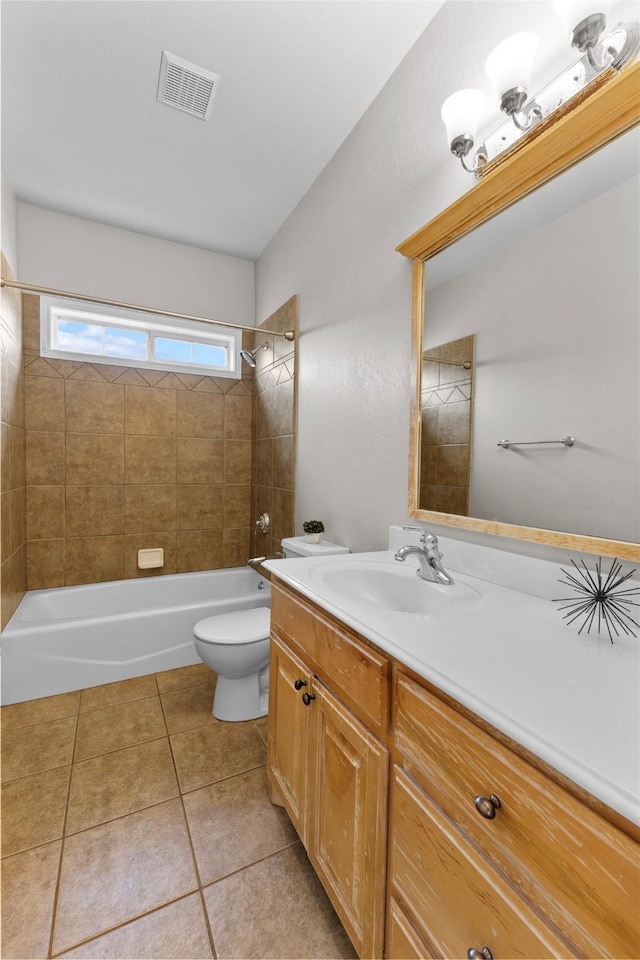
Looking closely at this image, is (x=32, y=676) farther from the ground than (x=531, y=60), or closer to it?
closer to it

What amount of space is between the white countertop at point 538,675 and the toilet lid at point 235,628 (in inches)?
39.2

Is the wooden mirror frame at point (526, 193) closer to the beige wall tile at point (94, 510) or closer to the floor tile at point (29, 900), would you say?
the floor tile at point (29, 900)

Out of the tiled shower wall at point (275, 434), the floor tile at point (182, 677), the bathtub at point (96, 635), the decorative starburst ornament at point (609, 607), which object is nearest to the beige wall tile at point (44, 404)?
the bathtub at point (96, 635)

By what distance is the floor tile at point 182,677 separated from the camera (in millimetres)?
2211

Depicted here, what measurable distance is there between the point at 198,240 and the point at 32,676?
9.60ft

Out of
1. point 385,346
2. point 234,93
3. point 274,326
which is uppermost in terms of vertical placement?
point 234,93

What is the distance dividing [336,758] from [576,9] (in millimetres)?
1771

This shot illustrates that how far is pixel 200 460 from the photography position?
3.13 metres

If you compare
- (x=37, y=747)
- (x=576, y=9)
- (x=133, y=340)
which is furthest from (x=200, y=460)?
(x=576, y=9)

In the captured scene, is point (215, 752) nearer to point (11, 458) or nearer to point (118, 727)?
point (118, 727)

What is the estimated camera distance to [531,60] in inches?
39.9

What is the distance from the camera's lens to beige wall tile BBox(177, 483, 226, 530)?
3.07 meters

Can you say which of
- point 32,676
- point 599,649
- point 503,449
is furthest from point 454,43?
point 32,676

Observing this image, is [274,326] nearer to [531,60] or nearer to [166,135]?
[166,135]
